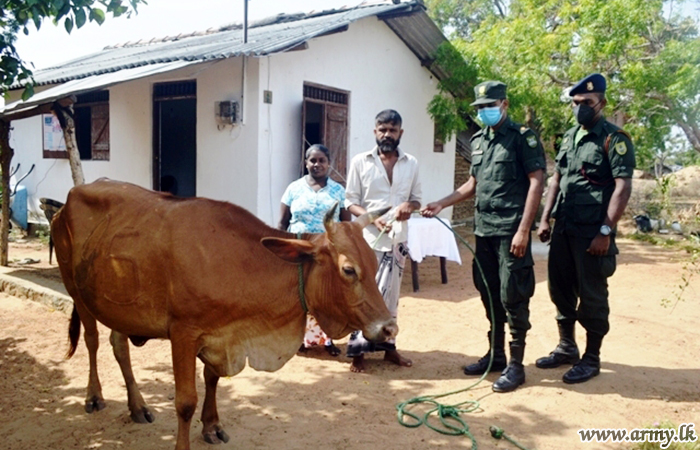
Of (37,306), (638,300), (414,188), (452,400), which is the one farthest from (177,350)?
(638,300)

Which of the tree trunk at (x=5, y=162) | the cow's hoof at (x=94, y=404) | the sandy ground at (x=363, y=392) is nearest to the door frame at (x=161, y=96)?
the tree trunk at (x=5, y=162)

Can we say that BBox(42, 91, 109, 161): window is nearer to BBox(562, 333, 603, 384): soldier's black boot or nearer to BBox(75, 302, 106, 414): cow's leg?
BBox(75, 302, 106, 414): cow's leg

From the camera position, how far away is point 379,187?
432cm

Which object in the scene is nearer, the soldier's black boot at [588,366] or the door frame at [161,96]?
the soldier's black boot at [588,366]

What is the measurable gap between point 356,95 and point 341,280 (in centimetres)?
702

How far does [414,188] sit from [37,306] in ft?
14.2

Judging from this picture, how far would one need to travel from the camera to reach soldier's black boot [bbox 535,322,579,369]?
441cm

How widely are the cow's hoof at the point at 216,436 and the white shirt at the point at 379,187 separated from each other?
1709 mm

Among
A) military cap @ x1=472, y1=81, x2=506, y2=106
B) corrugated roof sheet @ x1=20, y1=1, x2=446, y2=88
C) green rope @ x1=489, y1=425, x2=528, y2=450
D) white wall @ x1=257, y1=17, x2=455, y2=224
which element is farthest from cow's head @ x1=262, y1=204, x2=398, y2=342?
white wall @ x1=257, y1=17, x2=455, y2=224

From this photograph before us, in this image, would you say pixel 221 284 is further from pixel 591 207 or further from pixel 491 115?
pixel 591 207

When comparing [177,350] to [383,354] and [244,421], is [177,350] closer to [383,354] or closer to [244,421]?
[244,421]

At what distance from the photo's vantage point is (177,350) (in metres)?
2.79

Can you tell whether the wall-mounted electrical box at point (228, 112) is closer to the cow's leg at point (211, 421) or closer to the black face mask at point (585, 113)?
the black face mask at point (585, 113)

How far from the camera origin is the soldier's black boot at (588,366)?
4.06 m
